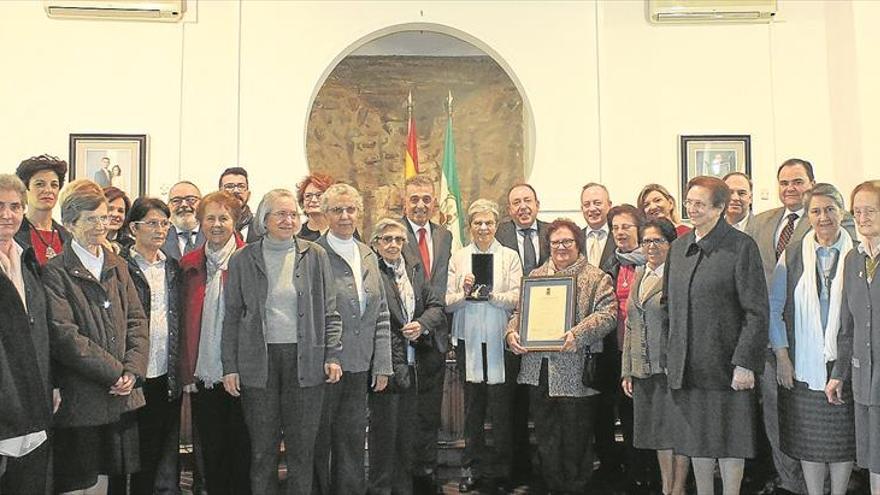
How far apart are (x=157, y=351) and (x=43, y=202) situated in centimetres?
88

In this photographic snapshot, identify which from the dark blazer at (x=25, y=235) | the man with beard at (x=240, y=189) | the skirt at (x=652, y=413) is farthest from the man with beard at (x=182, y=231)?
the skirt at (x=652, y=413)

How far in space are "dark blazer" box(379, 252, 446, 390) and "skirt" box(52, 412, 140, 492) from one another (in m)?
1.29

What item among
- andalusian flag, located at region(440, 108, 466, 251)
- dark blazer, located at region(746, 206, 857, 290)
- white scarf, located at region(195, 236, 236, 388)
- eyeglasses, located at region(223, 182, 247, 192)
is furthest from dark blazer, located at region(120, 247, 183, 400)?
andalusian flag, located at region(440, 108, 466, 251)

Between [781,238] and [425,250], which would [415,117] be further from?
[781,238]

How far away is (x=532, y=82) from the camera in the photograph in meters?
7.34

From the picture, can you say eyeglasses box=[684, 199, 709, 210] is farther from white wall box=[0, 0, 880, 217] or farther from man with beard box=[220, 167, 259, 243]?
white wall box=[0, 0, 880, 217]

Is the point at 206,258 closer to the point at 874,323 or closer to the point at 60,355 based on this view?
the point at 60,355

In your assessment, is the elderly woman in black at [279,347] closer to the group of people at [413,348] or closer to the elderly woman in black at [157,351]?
the group of people at [413,348]

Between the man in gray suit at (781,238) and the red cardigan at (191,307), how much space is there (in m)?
2.82

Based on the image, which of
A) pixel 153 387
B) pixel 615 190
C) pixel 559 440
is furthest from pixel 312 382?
pixel 615 190

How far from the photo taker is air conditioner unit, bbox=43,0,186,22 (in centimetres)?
688

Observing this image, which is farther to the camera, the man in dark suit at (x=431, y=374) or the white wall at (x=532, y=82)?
the white wall at (x=532, y=82)

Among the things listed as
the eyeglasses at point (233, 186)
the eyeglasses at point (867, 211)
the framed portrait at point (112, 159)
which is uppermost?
the framed portrait at point (112, 159)

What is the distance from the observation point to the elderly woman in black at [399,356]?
4.24 metres
